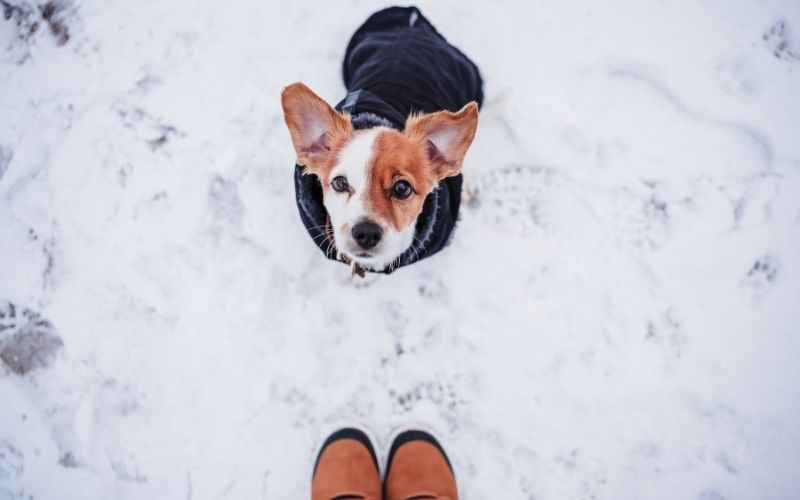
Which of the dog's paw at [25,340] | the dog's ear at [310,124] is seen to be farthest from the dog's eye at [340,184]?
the dog's paw at [25,340]

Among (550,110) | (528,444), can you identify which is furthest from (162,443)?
(550,110)

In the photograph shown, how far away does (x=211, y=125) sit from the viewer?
8.70ft

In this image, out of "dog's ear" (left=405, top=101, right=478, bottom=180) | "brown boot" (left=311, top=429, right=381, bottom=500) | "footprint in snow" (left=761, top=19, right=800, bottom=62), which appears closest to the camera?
"dog's ear" (left=405, top=101, right=478, bottom=180)

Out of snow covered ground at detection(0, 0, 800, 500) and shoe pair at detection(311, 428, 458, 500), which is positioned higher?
snow covered ground at detection(0, 0, 800, 500)

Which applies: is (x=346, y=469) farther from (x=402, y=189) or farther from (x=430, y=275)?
(x=402, y=189)

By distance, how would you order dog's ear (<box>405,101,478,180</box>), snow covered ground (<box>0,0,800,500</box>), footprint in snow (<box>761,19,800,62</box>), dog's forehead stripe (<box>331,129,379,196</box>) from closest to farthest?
dog's ear (<box>405,101,478,180</box>) < dog's forehead stripe (<box>331,129,379,196</box>) < snow covered ground (<box>0,0,800,500</box>) < footprint in snow (<box>761,19,800,62</box>)

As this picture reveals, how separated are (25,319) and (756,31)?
4891 mm

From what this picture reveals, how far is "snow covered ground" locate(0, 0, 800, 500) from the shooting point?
7.61 ft

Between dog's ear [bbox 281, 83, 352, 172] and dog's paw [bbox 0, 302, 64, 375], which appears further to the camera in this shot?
dog's paw [bbox 0, 302, 64, 375]

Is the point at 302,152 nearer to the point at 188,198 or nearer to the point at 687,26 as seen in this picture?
the point at 188,198

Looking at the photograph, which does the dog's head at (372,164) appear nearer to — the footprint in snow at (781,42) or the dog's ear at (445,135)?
the dog's ear at (445,135)

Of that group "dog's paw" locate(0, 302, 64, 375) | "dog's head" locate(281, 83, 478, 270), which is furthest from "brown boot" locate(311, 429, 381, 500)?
"dog's paw" locate(0, 302, 64, 375)

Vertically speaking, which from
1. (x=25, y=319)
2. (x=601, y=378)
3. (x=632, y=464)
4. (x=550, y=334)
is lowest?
(x=632, y=464)

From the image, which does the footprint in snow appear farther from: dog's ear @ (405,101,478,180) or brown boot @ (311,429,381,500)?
brown boot @ (311,429,381,500)
